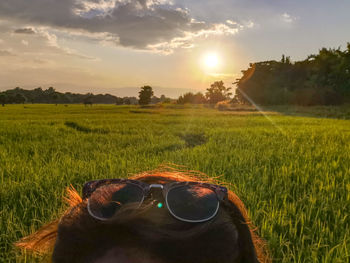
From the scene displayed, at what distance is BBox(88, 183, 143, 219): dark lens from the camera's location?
0.71 m

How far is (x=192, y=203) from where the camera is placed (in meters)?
0.72

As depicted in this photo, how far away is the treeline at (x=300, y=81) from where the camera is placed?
82.4 feet

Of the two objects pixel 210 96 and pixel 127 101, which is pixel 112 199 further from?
pixel 127 101

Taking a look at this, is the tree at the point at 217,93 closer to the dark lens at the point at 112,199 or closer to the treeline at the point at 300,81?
the treeline at the point at 300,81

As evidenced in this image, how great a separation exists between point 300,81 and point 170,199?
103 feet

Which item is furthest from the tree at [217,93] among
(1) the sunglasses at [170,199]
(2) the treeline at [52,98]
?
(1) the sunglasses at [170,199]

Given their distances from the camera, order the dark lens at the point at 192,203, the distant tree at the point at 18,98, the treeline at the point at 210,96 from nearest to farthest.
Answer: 1. the dark lens at the point at 192,203
2. the treeline at the point at 210,96
3. the distant tree at the point at 18,98

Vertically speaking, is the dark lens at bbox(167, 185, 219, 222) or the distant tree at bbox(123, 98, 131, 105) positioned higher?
the dark lens at bbox(167, 185, 219, 222)

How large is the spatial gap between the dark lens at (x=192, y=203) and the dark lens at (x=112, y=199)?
100mm

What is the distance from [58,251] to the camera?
0.74 meters

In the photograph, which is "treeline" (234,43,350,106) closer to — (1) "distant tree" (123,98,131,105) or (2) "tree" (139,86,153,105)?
(2) "tree" (139,86,153,105)

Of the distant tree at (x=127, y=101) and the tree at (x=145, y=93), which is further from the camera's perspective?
the distant tree at (x=127, y=101)

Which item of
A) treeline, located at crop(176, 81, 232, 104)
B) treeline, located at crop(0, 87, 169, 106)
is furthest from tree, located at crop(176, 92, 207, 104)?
treeline, located at crop(0, 87, 169, 106)

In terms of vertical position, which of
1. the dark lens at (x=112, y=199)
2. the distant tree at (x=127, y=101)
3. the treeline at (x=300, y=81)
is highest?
the treeline at (x=300, y=81)
